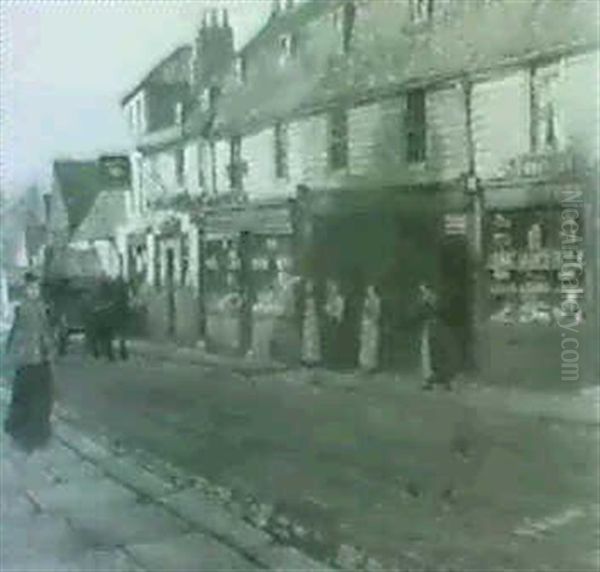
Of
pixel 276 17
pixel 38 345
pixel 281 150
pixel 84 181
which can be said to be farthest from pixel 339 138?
pixel 38 345

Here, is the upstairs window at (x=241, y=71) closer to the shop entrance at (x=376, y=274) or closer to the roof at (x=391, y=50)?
the roof at (x=391, y=50)

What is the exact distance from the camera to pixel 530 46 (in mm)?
1678

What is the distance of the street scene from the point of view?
172cm

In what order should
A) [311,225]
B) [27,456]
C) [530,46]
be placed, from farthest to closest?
[27,456]
[311,225]
[530,46]

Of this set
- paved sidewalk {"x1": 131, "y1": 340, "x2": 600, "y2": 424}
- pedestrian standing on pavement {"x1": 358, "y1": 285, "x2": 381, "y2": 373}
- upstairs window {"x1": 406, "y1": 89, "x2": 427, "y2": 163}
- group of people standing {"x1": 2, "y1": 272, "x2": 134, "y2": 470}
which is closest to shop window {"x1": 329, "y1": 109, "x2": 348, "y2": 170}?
upstairs window {"x1": 406, "y1": 89, "x2": 427, "y2": 163}

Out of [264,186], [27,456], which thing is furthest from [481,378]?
[27,456]

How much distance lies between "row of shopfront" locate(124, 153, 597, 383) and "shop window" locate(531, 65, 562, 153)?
0.05m

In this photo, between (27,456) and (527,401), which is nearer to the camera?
(527,401)

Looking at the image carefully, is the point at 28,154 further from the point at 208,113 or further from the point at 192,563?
the point at 192,563

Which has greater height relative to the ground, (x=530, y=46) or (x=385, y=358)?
(x=530, y=46)

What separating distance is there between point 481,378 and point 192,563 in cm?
54

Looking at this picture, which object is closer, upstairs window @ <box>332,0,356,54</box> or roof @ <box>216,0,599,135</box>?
roof @ <box>216,0,599,135</box>

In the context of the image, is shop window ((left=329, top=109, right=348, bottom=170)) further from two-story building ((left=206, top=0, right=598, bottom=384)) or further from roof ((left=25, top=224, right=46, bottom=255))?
roof ((left=25, top=224, right=46, bottom=255))

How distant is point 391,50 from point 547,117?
26cm
